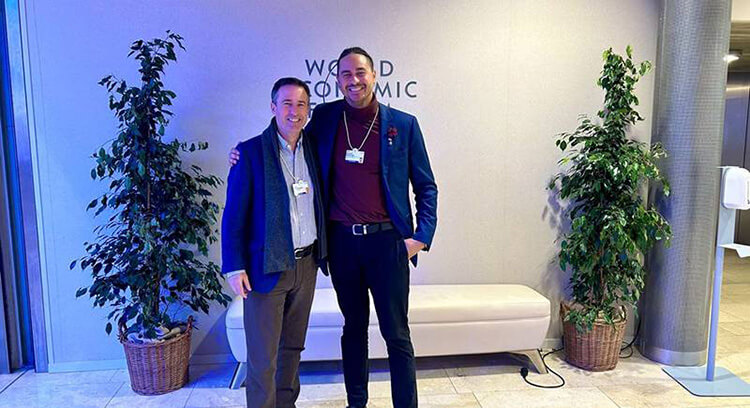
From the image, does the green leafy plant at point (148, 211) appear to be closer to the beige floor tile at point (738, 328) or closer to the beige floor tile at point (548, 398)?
the beige floor tile at point (548, 398)

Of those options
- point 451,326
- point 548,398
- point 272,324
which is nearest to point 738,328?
point 548,398

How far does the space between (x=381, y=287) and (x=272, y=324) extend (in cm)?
48

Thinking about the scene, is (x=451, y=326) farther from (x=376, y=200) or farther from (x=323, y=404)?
(x=376, y=200)

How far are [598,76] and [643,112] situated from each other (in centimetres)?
39

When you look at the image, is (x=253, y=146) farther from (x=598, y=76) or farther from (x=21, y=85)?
(x=598, y=76)

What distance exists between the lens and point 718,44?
286 centimetres

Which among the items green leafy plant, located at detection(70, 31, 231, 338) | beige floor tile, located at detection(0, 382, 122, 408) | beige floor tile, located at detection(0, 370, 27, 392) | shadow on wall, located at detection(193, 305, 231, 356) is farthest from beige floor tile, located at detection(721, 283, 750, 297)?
beige floor tile, located at detection(0, 370, 27, 392)

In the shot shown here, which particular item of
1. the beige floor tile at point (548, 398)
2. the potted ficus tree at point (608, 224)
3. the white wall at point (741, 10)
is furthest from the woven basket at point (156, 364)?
the white wall at point (741, 10)

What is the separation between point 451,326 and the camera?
282 cm

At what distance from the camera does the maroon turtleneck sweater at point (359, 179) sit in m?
2.07

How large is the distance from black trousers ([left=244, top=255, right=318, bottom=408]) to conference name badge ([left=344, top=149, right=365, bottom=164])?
0.45 m

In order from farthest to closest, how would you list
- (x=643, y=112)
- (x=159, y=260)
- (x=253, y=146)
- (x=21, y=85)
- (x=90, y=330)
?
(x=643, y=112) < (x=90, y=330) < (x=21, y=85) < (x=159, y=260) < (x=253, y=146)

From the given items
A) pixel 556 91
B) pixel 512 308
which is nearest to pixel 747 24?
pixel 556 91

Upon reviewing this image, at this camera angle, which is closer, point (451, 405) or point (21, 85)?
point (451, 405)
